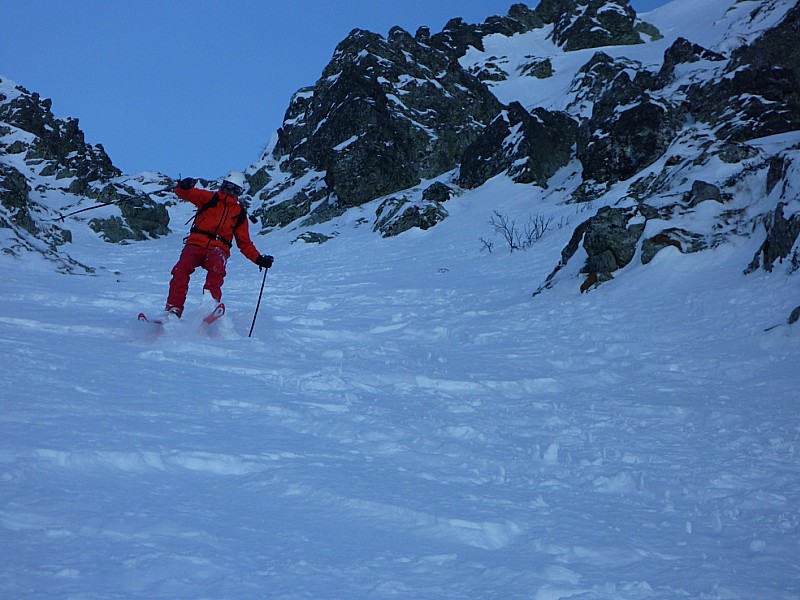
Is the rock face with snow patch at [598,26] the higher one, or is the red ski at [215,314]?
the rock face with snow patch at [598,26]

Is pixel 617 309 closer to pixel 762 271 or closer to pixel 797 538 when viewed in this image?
pixel 762 271

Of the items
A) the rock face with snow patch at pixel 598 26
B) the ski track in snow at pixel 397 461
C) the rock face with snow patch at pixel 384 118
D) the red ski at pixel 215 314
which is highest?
the rock face with snow patch at pixel 598 26

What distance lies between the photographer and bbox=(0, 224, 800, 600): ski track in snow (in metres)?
2.01

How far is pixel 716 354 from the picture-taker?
5.61 meters

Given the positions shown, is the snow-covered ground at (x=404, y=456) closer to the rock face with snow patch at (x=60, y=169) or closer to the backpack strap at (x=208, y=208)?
the backpack strap at (x=208, y=208)

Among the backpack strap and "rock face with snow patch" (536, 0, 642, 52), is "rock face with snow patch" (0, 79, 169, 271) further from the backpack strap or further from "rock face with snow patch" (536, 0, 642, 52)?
"rock face with snow patch" (536, 0, 642, 52)

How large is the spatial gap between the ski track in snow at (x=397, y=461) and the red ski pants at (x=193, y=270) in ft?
1.03

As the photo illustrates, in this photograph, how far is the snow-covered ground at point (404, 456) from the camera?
2.02 metres

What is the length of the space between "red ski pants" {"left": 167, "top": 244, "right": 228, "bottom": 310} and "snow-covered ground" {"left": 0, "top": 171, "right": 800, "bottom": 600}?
0.39 metres

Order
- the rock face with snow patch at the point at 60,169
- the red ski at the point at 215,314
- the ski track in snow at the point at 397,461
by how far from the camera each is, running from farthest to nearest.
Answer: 1. the rock face with snow patch at the point at 60,169
2. the red ski at the point at 215,314
3. the ski track in snow at the point at 397,461

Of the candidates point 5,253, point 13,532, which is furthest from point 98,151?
point 13,532

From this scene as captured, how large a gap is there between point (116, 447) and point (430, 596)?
1.64 meters

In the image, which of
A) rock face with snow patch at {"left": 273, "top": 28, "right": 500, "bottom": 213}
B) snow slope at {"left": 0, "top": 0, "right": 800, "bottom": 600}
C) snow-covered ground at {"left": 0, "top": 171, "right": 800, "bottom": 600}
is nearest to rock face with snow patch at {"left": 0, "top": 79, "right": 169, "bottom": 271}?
rock face with snow patch at {"left": 273, "top": 28, "right": 500, "bottom": 213}

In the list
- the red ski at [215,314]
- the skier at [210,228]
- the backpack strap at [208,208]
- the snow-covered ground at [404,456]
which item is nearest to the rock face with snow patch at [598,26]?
the snow-covered ground at [404,456]
